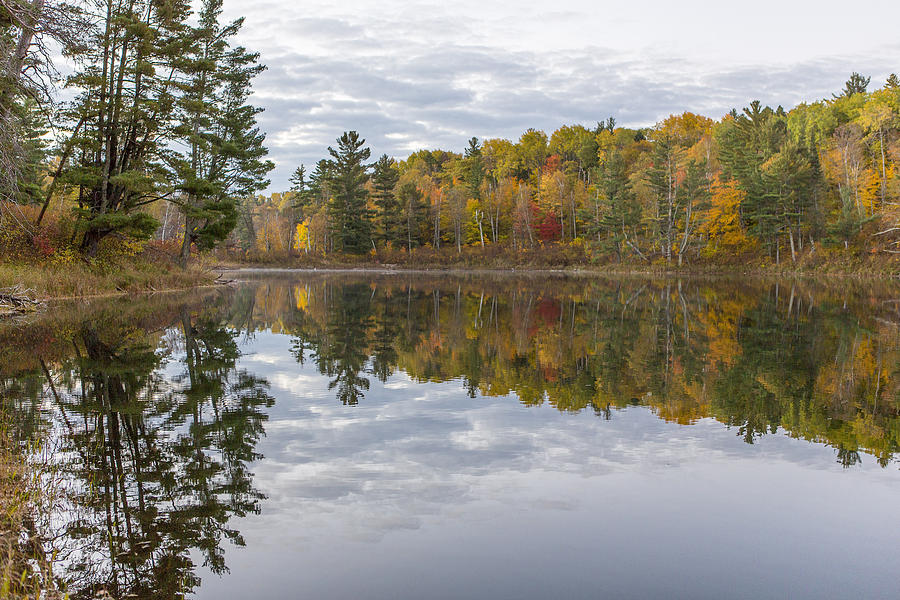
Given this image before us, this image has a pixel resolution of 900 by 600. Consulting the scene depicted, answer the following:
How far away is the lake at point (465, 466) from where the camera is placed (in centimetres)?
492

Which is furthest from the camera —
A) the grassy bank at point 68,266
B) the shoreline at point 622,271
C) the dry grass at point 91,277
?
the shoreline at point 622,271

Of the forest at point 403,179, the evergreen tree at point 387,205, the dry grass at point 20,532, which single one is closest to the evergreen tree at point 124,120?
the forest at point 403,179

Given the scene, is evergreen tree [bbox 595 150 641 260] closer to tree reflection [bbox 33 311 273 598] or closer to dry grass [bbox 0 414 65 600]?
tree reflection [bbox 33 311 273 598]

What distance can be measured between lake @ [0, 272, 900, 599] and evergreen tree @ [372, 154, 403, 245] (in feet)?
228

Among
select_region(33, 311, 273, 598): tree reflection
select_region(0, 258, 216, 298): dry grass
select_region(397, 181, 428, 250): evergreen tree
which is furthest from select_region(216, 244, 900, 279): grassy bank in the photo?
select_region(33, 311, 273, 598): tree reflection

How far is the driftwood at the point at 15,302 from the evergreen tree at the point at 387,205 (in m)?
63.0

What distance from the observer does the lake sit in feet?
16.1

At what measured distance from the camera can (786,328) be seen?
1988 cm

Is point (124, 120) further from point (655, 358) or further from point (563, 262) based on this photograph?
point (563, 262)

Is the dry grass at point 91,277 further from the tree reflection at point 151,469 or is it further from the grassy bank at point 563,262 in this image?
the grassy bank at point 563,262

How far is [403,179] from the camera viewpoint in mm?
102750

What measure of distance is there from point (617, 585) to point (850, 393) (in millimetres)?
8350

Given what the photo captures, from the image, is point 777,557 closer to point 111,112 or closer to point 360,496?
point 360,496

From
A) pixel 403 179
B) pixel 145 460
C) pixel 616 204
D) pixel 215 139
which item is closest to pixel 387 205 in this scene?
pixel 403 179
